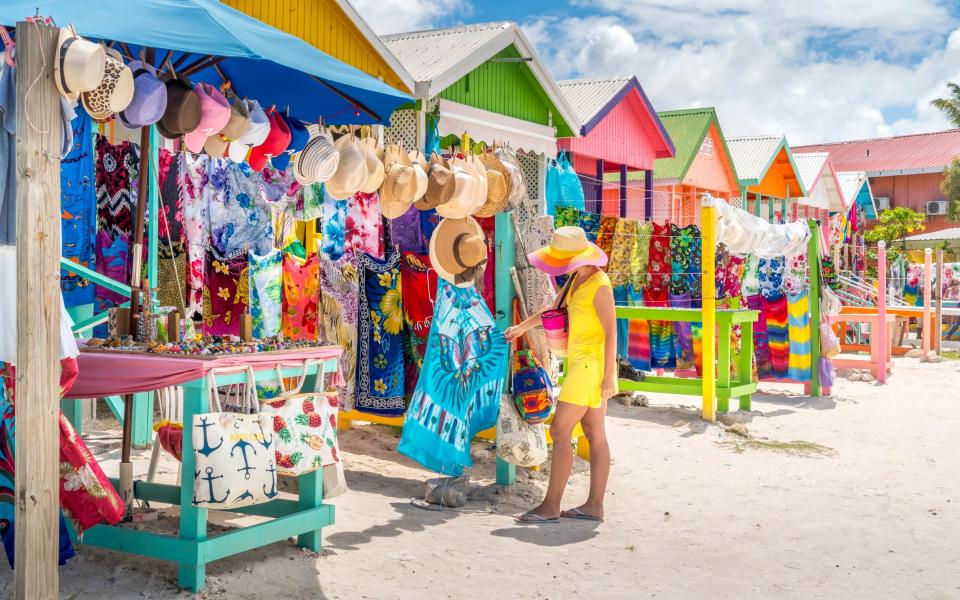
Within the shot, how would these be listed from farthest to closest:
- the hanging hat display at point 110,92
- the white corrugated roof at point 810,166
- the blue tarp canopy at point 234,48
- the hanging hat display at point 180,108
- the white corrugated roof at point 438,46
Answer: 1. the white corrugated roof at point 810,166
2. the white corrugated roof at point 438,46
3. the hanging hat display at point 180,108
4. the hanging hat display at point 110,92
5. the blue tarp canopy at point 234,48

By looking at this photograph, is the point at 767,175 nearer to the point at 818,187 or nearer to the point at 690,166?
the point at 818,187

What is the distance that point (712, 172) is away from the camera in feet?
76.5

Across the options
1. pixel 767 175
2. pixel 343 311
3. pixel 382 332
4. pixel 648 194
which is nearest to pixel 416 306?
pixel 382 332

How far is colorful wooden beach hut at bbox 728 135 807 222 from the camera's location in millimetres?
24984

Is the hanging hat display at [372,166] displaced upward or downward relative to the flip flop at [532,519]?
upward

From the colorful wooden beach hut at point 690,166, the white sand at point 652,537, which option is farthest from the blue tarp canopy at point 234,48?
the colorful wooden beach hut at point 690,166

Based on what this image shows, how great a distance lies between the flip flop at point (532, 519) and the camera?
5.92m

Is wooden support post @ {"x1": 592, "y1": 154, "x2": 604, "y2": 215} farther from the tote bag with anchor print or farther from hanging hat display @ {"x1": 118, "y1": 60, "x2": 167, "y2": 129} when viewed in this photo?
the tote bag with anchor print

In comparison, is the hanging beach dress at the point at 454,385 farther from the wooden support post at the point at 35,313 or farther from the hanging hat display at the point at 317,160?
the wooden support post at the point at 35,313

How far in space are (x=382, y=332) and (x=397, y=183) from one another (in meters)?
1.43

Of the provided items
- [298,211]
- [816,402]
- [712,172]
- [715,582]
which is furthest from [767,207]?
[715,582]

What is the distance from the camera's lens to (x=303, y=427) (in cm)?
468

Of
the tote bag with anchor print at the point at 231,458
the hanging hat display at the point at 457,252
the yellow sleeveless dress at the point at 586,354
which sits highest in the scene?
the hanging hat display at the point at 457,252

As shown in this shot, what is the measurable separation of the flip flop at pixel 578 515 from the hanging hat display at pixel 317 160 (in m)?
2.52
